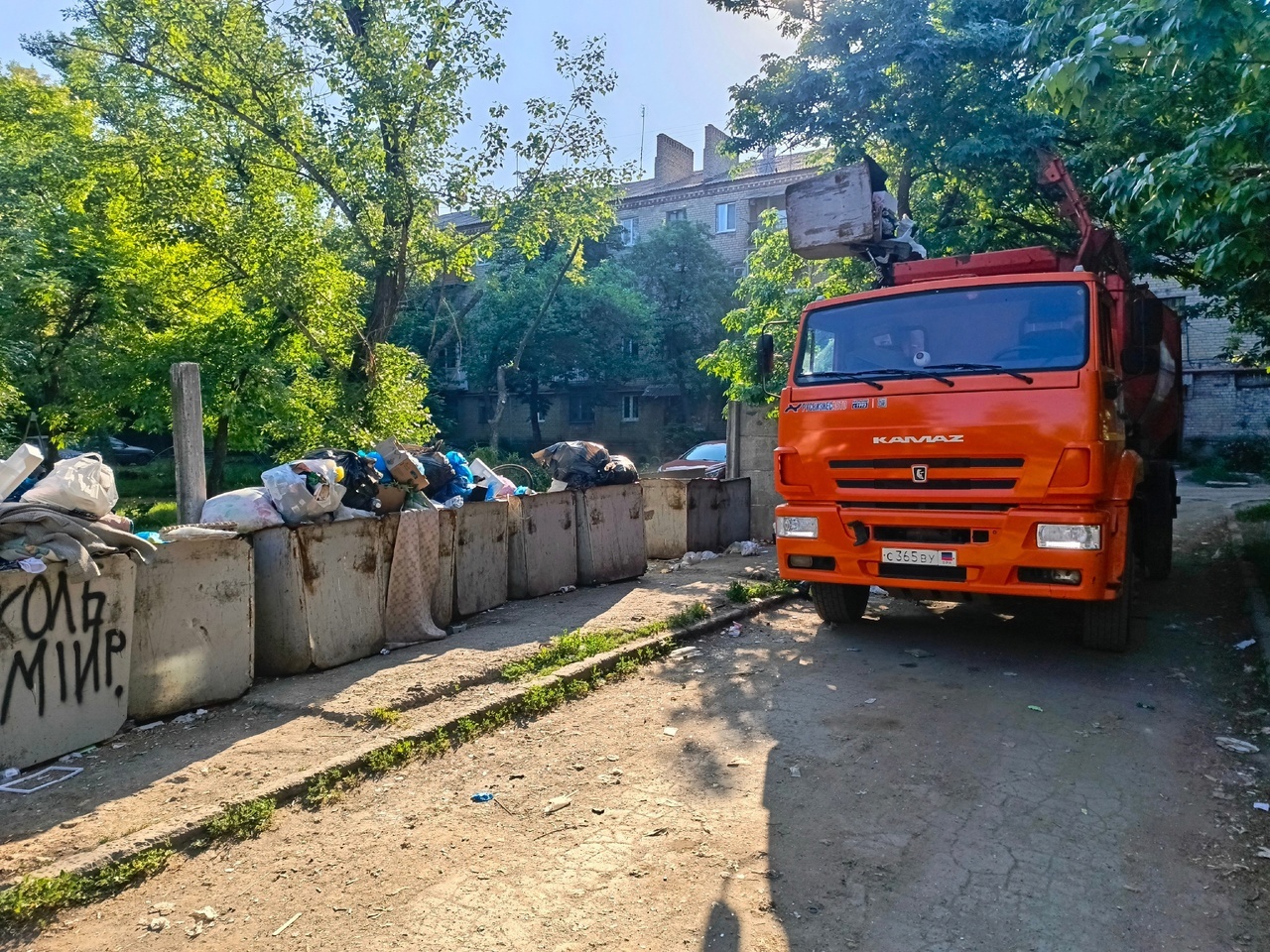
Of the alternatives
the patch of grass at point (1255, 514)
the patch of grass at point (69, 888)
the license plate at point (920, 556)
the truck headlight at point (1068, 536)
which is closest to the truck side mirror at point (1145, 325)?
the truck headlight at point (1068, 536)

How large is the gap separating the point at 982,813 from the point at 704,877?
1.35 meters

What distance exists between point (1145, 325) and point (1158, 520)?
3.13 m

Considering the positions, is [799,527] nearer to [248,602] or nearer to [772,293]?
[248,602]

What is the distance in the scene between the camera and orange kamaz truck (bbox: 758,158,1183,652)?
201 inches

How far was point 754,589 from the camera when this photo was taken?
8.09 m

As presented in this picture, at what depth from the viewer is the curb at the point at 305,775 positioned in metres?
3.18

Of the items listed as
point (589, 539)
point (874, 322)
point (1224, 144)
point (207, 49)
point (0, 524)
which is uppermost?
point (207, 49)

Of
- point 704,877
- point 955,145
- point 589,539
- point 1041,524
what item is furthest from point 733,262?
point 704,877

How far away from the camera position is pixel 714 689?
5.47 metres

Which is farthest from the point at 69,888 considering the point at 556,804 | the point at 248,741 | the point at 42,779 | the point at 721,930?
the point at 721,930

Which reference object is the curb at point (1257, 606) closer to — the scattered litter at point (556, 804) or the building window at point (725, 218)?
the scattered litter at point (556, 804)

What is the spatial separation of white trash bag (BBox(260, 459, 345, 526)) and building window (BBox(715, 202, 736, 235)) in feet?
104

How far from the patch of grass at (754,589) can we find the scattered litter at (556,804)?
410cm

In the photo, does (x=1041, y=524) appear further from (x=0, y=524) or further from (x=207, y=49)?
(x=207, y=49)
